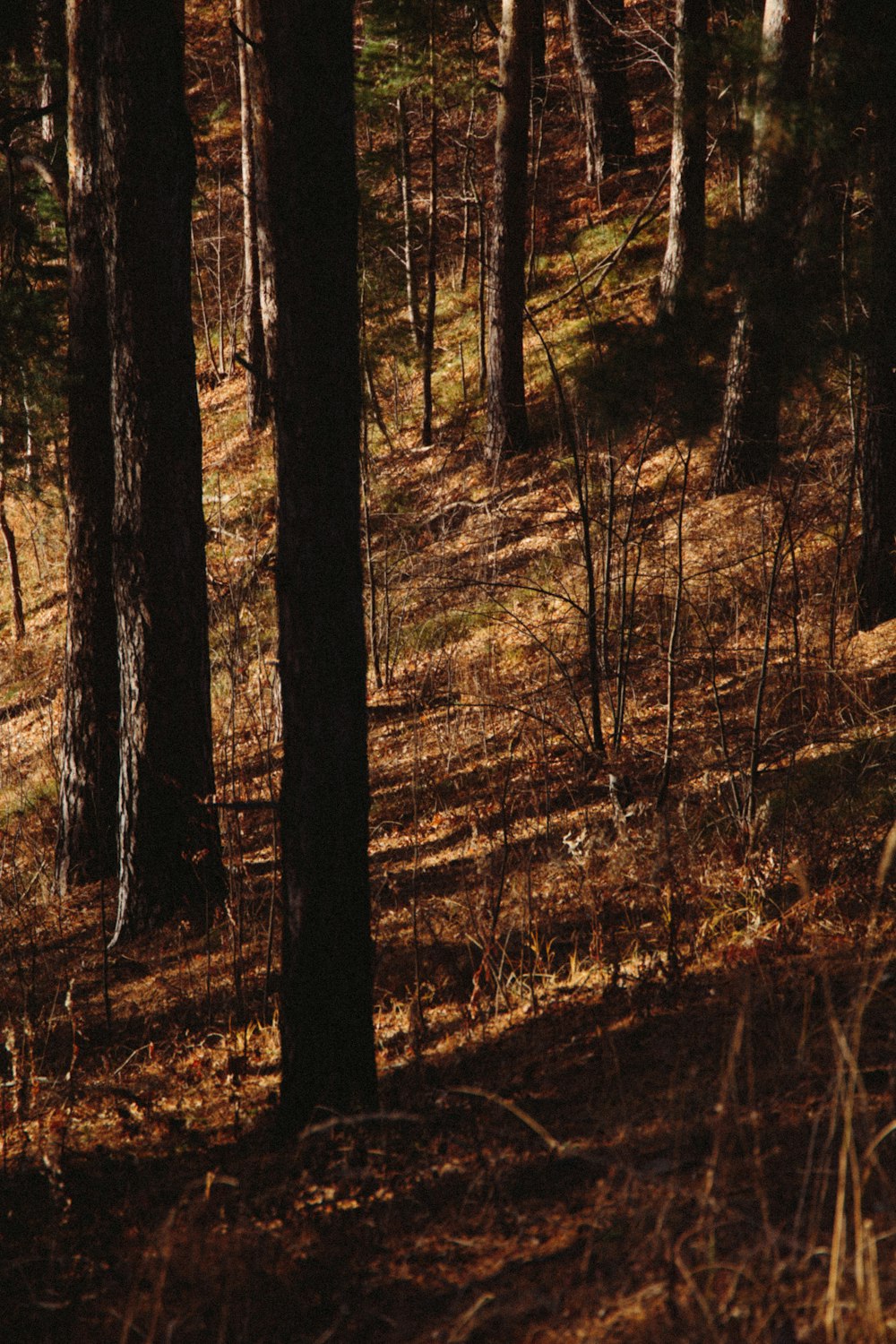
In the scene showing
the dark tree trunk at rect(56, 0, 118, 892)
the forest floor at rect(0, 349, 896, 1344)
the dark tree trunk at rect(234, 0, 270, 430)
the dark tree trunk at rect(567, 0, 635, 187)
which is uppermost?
the dark tree trunk at rect(567, 0, 635, 187)

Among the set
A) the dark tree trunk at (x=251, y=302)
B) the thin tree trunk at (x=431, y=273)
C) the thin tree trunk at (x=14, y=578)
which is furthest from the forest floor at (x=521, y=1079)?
the dark tree trunk at (x=251, y=302)

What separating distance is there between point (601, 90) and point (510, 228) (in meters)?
8.65

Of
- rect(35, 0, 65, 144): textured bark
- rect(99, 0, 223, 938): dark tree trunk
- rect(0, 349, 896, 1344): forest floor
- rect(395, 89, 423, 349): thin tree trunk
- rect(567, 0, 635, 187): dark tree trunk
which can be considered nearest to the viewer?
rect(0, 349, 896, 1344): forest floor

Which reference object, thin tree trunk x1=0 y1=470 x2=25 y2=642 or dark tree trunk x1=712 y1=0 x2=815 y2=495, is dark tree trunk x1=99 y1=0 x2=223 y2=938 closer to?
dark tree trunk x1=712 y1=0 x2=815 y2=495

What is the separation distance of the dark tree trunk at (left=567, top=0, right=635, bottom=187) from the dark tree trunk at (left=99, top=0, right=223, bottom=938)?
1554cm

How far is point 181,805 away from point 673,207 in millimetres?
10217

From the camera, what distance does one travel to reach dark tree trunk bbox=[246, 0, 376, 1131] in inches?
138

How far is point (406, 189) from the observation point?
19.1 meters

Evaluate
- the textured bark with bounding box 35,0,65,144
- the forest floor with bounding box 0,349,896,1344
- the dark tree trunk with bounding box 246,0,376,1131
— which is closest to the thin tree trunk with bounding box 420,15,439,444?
the textured bark with bounding box 35,0,65,144

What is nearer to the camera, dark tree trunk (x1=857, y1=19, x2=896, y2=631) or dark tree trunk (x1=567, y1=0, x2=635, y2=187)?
dark tree trunk (x1=857, y1=19, x2=896, y2=631)

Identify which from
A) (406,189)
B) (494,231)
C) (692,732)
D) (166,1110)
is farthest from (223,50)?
(166,1110)

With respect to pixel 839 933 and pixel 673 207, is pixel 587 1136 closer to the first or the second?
pixel 839 933

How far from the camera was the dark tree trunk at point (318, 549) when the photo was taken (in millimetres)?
3514

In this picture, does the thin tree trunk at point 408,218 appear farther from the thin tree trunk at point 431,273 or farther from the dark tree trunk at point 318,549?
the dark tree trunk at point 318,549
